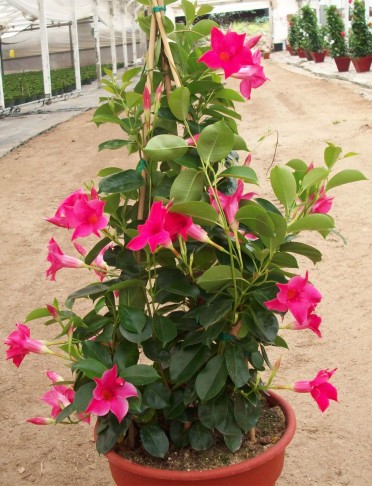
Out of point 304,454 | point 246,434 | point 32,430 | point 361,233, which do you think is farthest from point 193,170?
point 361,233

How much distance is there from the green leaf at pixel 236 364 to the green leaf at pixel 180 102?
466mm

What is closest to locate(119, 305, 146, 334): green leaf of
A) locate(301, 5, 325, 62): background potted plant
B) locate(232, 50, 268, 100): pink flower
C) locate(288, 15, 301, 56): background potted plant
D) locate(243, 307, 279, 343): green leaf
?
locate(243, 307, 279, 343): green leaf

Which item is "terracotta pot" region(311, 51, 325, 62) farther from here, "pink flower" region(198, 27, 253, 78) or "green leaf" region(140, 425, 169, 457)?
"green leaf" region(140, 425, 169, 457)

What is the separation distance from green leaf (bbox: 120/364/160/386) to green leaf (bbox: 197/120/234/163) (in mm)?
421

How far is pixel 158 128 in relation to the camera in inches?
62.8

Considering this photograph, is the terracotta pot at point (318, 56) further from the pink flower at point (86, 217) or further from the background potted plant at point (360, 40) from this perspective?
the pink flower at point (86, 217)

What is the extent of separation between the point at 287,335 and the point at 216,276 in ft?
6.02

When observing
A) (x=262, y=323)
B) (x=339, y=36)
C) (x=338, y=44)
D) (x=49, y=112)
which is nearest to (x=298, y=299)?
(x=262, y=323)

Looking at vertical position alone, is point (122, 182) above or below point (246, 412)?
above

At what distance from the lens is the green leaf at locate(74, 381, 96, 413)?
1436 mm

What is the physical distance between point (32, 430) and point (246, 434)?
44.0 inches

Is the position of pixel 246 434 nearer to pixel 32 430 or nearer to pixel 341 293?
pixel 32 430

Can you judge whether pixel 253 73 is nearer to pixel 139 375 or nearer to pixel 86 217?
pixel 86 217

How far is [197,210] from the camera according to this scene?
131 cm
